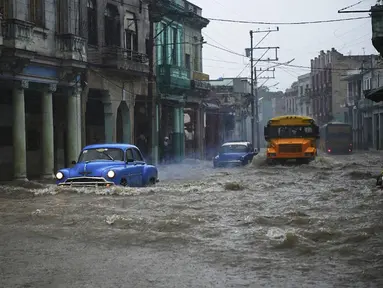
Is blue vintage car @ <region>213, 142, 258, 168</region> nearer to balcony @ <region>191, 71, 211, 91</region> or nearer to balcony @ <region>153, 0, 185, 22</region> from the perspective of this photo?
balcony @ <region>153, 0, 185, 22</region>

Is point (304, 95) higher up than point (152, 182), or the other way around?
point (304, 95)

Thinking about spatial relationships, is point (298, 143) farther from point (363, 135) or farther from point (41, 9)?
point (363, 135)

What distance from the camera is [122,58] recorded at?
1172 inches

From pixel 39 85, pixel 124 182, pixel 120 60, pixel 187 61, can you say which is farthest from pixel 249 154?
pixel 124 182

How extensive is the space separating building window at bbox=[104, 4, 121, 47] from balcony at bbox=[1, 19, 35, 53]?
848cm

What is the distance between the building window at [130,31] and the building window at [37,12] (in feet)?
27.1

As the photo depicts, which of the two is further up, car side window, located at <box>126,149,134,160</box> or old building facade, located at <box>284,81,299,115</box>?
old building facade, located at <box>284,81,299,115</box>

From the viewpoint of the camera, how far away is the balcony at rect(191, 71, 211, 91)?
4356 cm

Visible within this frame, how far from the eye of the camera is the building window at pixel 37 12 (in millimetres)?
24703

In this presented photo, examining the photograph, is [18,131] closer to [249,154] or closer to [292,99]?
[249,154]

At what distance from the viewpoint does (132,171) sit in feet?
58.0

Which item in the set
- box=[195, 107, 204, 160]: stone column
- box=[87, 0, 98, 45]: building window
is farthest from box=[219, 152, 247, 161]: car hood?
box=[195, 107, 204, 160]: stone column

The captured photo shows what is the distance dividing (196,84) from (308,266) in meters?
35.8

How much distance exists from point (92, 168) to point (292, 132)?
59.8 ft
